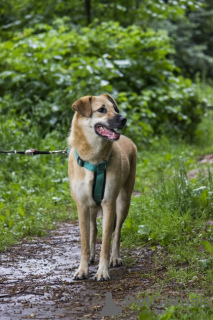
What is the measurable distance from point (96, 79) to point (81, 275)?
6.34 metres

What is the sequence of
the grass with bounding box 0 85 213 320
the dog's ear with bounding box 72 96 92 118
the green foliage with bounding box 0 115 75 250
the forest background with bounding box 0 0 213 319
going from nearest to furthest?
the grass with bounding box 0 85 213 320
the dog's ear with bounding box 72 96 92 118
the forest background with bounding box 0 0 213 319
the green foliage with bounding box 0 115 75 250

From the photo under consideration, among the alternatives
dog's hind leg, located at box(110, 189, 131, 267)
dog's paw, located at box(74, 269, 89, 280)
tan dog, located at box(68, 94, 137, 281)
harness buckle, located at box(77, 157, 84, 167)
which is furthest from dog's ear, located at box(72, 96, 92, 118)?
dog's paw, located at box(74, 269, 89, 280)

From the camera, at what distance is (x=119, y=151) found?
16.0ft

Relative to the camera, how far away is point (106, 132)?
15.0ft

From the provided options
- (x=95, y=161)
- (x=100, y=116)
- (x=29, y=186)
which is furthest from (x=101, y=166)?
(x=29, y=186)

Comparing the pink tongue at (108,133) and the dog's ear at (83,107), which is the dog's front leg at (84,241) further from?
the dog's ear at (83,107)

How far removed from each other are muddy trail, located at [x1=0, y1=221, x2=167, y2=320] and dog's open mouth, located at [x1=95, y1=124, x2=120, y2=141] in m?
1.21

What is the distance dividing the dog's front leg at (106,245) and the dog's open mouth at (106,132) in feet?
1.98

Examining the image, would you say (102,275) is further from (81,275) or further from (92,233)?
(92,233)

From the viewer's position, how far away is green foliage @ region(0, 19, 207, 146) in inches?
404

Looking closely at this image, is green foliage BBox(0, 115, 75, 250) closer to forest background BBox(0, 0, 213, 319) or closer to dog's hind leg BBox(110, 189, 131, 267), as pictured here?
forest background BBox(0, 0, 213, 319)

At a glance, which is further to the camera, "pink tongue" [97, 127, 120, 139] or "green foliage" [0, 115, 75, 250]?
"green foliage" [0, 115, 75, 250]

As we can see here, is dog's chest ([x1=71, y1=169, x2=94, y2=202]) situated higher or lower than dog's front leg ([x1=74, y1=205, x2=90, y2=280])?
Result: higher

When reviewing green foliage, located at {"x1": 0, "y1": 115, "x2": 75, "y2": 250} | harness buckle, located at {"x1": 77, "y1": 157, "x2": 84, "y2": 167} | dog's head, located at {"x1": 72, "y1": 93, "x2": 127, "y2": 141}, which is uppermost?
dog's head, located at {"x1": 72, "y1": 93, "x2": 127, "y2": 141}
